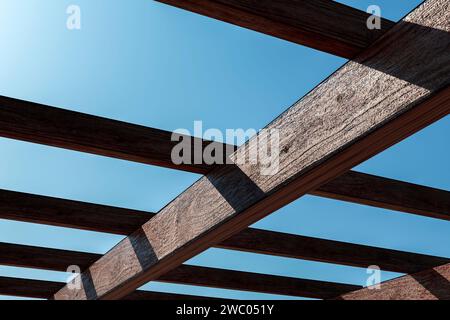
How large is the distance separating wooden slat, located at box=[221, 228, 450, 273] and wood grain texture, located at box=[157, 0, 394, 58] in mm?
2808

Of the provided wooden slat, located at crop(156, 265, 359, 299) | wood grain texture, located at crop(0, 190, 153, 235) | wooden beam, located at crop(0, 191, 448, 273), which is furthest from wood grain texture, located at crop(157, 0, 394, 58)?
wooden slat, located at crop(156, 265, 359, 299)

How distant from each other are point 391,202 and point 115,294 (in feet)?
8.37

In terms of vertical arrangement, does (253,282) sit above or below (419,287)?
above

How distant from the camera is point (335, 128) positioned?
3020 millimetres

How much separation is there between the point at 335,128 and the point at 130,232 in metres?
2.72

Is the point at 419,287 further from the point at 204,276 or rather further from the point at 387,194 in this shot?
the point at 204,276

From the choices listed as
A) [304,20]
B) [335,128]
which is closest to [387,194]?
[335,128]

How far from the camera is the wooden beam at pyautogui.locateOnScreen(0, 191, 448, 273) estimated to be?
4.75 m

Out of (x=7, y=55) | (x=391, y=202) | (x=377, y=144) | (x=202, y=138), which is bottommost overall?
(x=377, y=144)

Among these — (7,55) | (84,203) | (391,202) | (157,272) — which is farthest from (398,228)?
(7,55)

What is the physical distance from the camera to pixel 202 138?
3984mm

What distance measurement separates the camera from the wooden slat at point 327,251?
5.52 m

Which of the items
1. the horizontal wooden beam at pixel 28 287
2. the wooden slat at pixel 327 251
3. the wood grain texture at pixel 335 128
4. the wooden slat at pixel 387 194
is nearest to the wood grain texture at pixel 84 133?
the wood grain texture at pixel 335 128
